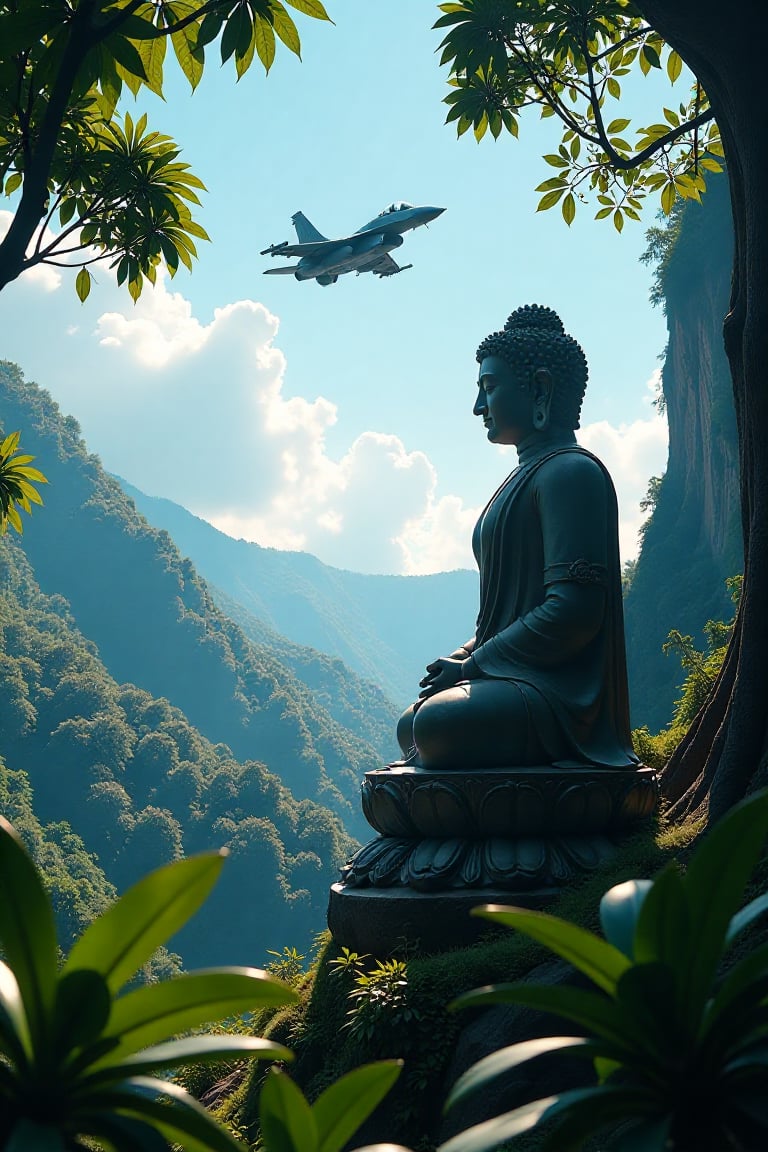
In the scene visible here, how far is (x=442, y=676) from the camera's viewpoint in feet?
17.2

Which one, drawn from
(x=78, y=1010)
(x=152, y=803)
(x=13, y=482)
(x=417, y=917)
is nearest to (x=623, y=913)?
(x=78, y=1010)

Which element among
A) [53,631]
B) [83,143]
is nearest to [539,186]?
[83,143]

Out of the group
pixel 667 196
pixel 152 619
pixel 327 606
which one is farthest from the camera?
pixel 327 606

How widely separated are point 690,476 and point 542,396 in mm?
39984

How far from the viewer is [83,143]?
4117 millimetres

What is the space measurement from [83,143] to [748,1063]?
395 cm

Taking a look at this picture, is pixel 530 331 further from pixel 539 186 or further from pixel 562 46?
pixel 562 46

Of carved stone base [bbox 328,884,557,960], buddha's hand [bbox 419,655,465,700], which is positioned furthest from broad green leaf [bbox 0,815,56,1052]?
buddha's hand [bbox 419,655,465,700]

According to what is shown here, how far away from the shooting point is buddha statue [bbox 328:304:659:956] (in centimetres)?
450

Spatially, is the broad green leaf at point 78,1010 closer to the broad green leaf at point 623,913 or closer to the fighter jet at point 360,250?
the broad green leaf at point 623,913

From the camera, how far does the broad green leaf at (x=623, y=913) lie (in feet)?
4.54

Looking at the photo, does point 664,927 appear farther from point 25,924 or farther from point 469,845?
point 469,845

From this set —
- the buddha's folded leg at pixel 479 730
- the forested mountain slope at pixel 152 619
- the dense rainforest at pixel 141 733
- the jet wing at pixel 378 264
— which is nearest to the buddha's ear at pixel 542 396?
the buddha's folded leg at pixel 479 730

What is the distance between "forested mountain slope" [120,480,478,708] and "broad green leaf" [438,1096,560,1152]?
483 ft
